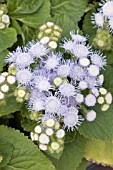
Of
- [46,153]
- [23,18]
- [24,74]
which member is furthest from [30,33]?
[46,153]

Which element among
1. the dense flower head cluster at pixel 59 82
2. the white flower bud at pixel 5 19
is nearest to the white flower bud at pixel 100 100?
the dense flower head cluster at pixel 59 82

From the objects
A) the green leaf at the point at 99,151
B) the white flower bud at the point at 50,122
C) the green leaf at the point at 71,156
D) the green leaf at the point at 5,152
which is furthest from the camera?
the green leaf at the point at 99,151

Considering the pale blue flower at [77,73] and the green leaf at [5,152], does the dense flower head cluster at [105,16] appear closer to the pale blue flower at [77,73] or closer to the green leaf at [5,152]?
the pale blue flower at [77,73]

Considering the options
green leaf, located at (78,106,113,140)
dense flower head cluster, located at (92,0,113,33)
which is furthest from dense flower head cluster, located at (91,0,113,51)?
green leaf, located at (78,106,113,140)

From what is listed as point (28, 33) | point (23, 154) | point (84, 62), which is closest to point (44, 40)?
point (84, 62)

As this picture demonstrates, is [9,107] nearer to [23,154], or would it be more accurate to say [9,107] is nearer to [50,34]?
[23,154]

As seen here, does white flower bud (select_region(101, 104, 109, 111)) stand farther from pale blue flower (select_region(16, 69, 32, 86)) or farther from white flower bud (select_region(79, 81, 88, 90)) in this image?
pale blue flower (select_region(16, 69, 32, 86))
